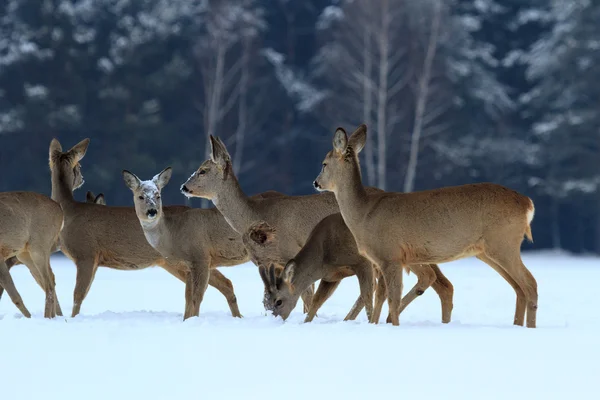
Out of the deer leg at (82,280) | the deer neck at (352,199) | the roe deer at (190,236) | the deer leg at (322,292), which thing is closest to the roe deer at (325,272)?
the deer leg at (322,292)

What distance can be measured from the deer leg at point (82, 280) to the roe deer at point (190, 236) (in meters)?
0.88

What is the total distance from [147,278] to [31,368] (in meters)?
16.7

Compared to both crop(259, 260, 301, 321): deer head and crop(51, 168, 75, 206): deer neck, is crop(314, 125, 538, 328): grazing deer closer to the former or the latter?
crop(259, 260, 301, 321): deer head

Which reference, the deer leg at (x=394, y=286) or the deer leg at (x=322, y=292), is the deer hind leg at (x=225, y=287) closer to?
the deer leg at (x=322, y=292)

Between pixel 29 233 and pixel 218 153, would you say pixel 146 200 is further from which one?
pixel 29 233

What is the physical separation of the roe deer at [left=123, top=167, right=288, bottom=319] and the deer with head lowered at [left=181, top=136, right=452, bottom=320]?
33 centimetres

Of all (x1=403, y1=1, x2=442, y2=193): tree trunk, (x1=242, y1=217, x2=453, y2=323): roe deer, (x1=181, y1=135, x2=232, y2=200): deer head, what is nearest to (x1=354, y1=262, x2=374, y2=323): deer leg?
(x1=242, y1=217, x2=453, y2=323): roe deer

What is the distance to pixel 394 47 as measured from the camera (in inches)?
1438

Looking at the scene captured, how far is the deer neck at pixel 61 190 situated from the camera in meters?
12.8

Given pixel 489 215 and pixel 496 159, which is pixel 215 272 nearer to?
pixel 489 215

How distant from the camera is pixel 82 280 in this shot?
1185cm

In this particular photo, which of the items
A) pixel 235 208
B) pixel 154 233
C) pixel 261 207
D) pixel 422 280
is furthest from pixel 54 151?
pixel 422 280

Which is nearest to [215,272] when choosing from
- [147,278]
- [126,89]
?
[147,278]

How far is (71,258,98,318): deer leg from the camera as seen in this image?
38.3ft
